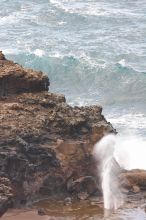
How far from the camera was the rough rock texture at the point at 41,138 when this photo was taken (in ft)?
63.8

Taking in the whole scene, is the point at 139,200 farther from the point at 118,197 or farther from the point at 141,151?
the point at 141,151

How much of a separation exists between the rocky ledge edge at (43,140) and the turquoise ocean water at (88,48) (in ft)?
34.5

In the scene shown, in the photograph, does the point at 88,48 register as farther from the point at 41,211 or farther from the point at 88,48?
Result: the point at 41,211

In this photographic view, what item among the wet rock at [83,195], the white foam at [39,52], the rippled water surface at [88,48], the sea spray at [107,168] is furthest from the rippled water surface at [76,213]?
the white foam at [39,52]

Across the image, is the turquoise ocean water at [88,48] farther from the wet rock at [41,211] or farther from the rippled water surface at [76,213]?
the wet rock at [41,211]

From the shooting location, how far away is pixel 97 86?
44969mm

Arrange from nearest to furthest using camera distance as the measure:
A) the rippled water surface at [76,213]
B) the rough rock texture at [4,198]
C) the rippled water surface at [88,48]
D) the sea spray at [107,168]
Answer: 1. the rough rock texture at [4,198]
2. the rippled water surface at [76,213]
3. the sea spray at [107,168]
4. the rippled water surface at [88,48]

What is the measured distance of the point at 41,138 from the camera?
65.8 ft

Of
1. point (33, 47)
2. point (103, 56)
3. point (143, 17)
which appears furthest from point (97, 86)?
point (143, 17)

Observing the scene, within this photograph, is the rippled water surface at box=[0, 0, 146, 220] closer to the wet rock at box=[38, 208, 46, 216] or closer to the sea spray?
the sea spray

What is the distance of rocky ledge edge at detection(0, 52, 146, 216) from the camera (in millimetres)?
19438

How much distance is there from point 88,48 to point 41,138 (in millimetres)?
30299

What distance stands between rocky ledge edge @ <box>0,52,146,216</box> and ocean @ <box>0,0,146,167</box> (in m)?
10.3

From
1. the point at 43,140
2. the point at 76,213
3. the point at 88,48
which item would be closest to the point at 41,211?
the point at 76,213
